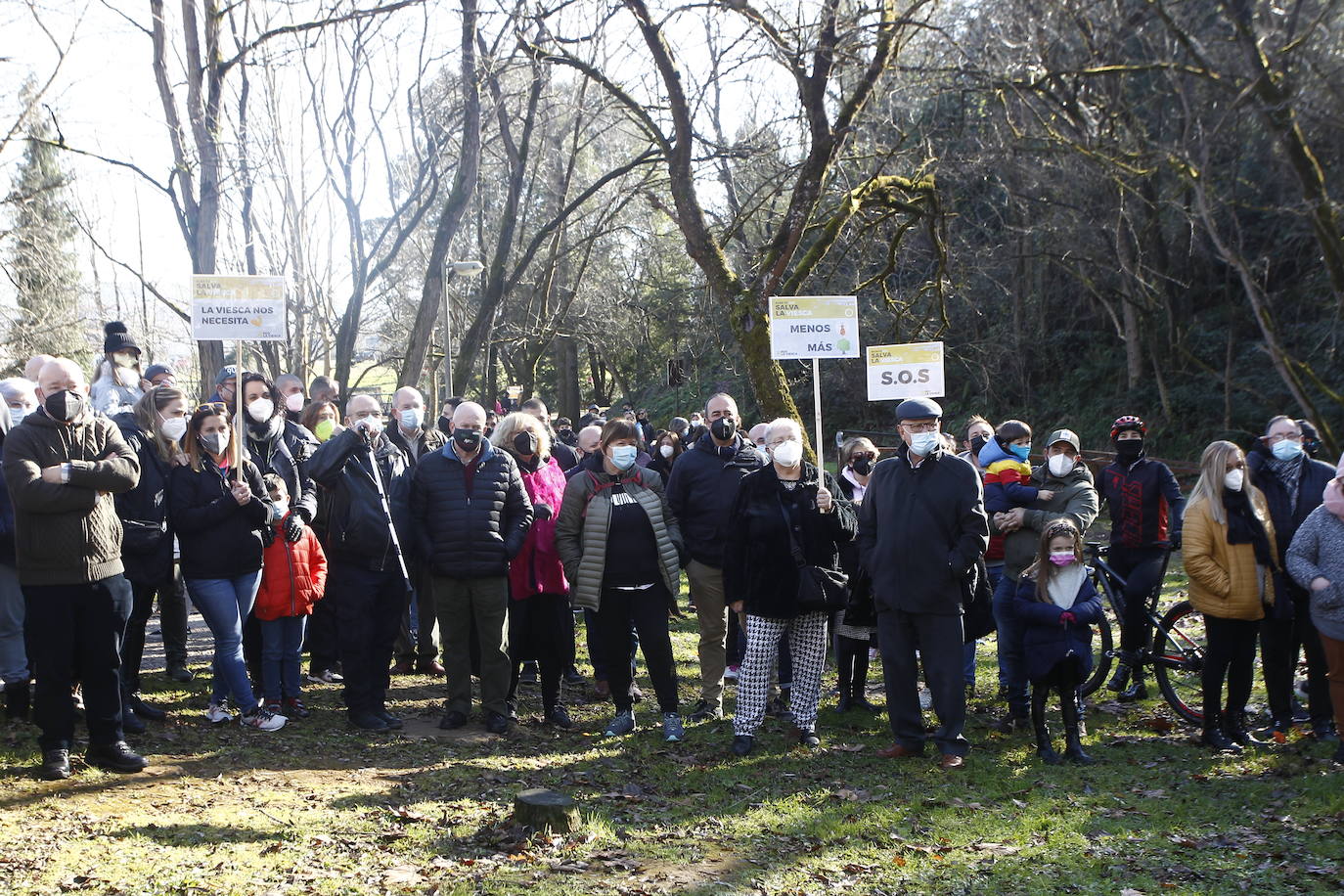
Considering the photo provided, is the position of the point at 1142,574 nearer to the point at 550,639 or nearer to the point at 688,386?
the point at 550,639

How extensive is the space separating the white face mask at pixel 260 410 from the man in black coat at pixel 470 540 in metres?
1.16

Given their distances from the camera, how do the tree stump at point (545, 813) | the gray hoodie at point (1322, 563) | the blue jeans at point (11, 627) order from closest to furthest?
the tree stump at point (545, 813) → the gray hoodie at point (1322, 563) → the blue jeans at point (11, 627)

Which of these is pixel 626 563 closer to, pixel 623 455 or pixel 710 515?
pixel 623 455

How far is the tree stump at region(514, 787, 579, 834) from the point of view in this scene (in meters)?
5.57

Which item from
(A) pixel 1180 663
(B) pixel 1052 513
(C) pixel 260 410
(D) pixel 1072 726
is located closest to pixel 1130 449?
(B) pixel 1052 513

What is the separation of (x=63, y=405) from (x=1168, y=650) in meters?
7.28

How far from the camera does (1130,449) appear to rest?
862 centimetres

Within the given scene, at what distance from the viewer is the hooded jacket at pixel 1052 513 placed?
809 cm

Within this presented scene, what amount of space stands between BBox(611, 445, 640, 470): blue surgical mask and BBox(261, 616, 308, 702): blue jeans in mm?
2401

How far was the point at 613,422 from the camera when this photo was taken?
25.2 ft

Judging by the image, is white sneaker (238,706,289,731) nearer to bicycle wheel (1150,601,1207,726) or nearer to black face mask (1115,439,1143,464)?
bicycle wheel (1150,601,1207,726)

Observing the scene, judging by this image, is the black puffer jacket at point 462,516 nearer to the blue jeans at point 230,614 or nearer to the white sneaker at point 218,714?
the blue jeans at point 230,614

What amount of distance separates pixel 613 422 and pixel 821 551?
1.63 meters

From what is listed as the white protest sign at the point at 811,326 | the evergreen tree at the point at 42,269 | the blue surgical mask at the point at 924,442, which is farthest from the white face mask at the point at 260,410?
the evergreen tree at the point at 42,269
